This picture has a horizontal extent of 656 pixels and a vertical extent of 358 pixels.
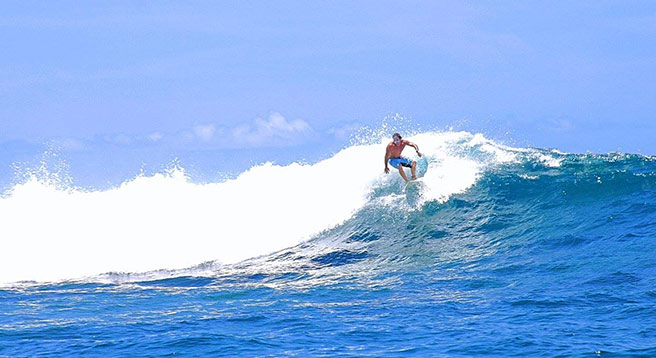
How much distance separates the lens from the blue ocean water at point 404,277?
804 centimetres

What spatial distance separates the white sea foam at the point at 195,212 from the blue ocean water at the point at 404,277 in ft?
0.32

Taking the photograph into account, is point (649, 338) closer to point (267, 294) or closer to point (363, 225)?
point (267, 294)

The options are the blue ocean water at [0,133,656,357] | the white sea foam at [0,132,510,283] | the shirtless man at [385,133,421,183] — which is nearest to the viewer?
the blue ocean water at [0,133,656,357]

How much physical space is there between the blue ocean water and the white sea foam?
10 cm

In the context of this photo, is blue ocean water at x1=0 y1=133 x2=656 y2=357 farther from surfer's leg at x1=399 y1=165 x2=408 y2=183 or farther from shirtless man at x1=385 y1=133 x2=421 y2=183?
shirtless man at x1=385 y1=133 x2=421 y2=183

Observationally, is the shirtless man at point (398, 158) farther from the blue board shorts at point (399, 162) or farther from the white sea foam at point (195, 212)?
the white sea foam at point (195, 212)

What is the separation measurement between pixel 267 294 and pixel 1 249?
930 cm

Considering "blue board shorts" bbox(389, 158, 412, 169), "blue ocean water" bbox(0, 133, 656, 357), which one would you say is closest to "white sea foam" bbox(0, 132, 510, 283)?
"blue ocean water" bbox(0, 133, 656, 357)

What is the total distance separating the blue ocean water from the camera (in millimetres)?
8039

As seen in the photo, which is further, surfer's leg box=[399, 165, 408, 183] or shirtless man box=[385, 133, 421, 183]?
surfer's leg box=[399, 165, 408, 183]

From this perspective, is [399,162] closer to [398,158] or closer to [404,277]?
[398,158]

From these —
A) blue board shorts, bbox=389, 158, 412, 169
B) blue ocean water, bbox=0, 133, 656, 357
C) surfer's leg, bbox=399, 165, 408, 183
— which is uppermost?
blue board shorts, bbox=389, 158, 412, 169

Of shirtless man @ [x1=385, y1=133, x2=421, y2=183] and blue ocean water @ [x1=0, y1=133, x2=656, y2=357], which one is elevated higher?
shirtless man @ [x1=385, y1=133, x2=421, y2=183]

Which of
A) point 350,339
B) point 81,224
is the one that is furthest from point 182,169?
point 350,339
